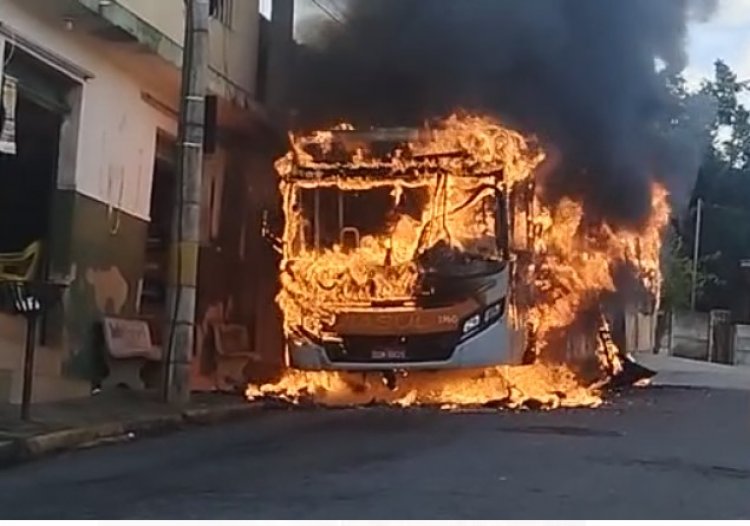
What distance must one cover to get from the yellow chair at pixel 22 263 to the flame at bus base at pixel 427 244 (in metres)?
2.93

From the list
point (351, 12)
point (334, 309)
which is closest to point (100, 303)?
point (334, 309)

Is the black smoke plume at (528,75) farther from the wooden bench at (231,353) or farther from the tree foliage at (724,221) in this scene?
the tree foliage at (724,221)

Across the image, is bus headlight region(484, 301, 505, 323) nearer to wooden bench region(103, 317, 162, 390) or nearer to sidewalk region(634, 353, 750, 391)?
wooden bench region(103, 317, 162, 390)

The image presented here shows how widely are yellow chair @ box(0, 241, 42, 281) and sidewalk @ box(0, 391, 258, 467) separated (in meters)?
1.24

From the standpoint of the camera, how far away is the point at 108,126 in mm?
15727

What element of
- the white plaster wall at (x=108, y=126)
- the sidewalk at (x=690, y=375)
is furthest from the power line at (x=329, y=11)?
the sidewalk at (x=690, y=375)

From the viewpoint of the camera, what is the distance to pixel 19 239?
1476cm

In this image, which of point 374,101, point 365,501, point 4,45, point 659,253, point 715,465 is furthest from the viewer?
point 659,253

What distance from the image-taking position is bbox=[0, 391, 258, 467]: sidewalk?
34.2 ft

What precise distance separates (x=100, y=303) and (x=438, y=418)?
3.99 metres

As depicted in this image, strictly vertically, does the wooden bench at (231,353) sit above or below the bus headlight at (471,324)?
below

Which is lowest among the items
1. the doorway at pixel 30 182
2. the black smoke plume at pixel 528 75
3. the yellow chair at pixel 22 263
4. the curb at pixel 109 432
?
the curb at pixel 109 432

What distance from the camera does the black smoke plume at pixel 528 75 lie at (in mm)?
17641

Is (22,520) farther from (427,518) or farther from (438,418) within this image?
(438,418)
